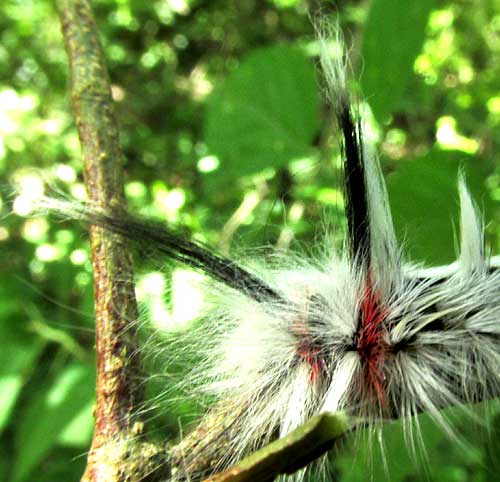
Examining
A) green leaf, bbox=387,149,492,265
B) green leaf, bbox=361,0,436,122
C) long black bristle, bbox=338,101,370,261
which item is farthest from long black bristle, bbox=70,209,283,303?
green leaf, bbox=361,0,436,122

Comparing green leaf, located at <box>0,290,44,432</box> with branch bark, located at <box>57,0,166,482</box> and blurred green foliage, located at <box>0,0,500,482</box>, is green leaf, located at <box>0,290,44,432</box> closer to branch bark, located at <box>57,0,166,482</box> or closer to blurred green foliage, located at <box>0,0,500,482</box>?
blurred green foliage, located at <box>0,0,500,482</box>

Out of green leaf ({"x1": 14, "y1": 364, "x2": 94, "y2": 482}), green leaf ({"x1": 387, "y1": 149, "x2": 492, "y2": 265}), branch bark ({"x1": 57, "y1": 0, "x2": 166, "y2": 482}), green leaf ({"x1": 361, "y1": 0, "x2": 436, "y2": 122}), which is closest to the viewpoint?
branch bark ({"x1": 57, "y1": 0, "x2": 166, "y2": 482})

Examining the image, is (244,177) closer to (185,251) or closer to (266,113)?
(266,113)

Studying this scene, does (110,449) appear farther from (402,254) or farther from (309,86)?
(309,86)

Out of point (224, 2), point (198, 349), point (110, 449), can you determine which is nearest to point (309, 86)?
point (198, 349)

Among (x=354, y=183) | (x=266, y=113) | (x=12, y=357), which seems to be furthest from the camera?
(x=266, y=113)

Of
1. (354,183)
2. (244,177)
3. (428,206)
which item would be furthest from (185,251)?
(244,177)

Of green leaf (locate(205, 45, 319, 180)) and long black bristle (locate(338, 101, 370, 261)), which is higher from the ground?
green leaf (locate(205, 45, 319, 180))
